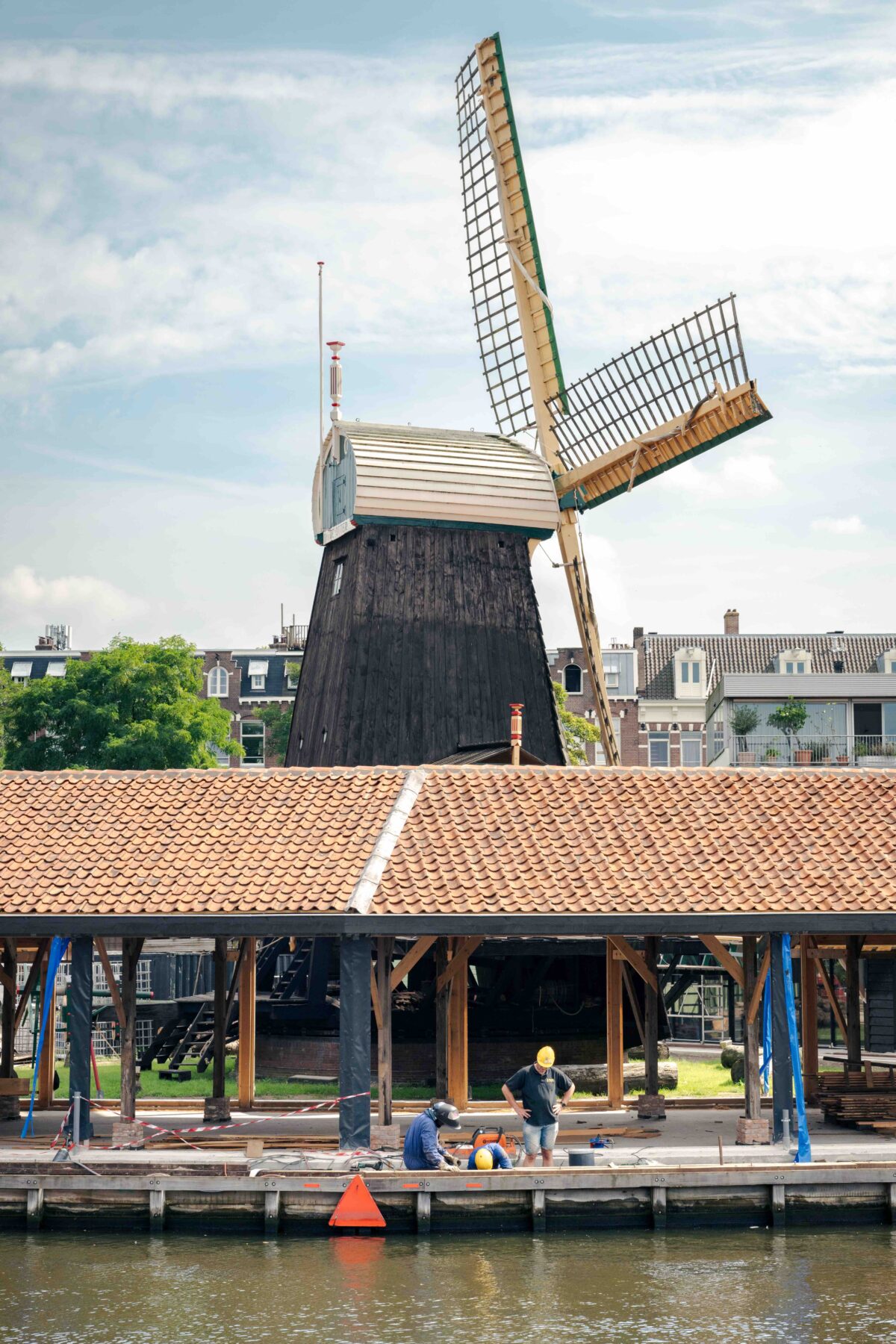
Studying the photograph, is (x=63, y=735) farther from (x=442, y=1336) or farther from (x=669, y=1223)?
(x=442, y=1336)

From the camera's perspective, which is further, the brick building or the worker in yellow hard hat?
the brick building

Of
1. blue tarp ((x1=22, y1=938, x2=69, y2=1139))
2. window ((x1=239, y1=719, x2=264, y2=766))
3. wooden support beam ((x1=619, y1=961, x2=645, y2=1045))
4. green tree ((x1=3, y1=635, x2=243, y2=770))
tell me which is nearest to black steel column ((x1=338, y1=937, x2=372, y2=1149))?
blue tarp ((x1=22, y1=938, x2=69, y2=1139))

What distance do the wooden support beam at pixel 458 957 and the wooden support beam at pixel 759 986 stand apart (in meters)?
3.18

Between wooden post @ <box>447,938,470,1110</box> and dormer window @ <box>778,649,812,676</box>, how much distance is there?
37.3m

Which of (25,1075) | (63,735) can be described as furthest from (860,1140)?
(63,735)

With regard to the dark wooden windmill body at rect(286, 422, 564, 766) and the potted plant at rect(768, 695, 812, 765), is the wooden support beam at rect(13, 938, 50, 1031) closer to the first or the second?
the dark wooden windmill body at rect(286, 422, 564, 766)

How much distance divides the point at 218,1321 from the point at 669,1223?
17.8ft

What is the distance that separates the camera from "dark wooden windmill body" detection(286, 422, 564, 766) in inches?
1066

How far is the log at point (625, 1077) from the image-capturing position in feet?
86.4

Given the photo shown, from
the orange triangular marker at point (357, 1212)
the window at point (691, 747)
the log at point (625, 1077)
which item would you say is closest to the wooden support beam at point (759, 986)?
the orange triangular marker at point (357, 1212)

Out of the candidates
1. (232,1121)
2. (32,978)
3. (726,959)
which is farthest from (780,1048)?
(32,978)

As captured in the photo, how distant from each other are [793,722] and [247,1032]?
20906 mm

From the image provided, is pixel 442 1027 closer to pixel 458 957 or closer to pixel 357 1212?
pixel 458 957

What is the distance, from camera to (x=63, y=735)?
46.9 meters
